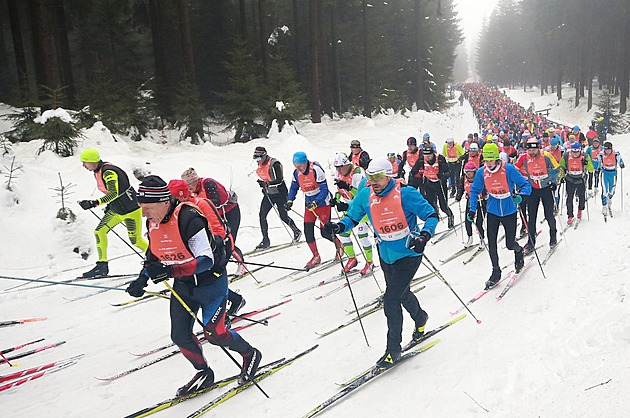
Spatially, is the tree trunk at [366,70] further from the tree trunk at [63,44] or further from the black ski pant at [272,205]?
the black ski pant at [272,205]

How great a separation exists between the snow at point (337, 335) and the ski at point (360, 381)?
0.07 m

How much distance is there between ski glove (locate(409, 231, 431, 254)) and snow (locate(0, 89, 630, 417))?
1.32 m

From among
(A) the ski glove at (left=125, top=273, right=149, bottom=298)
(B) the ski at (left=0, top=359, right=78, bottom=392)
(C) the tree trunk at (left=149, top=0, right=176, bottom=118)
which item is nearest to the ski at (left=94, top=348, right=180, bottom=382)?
(B) the ski at (left=0, top=359, right=78, bottom=392)

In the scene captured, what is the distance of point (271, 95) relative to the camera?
60.4 feet

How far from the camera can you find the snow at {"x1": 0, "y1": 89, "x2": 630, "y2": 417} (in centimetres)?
404

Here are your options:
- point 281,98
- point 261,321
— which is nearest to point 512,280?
point 261,321

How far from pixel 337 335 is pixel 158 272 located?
2770 mm

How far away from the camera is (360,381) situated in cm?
450

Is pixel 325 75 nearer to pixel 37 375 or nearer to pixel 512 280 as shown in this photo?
pixel 512 280

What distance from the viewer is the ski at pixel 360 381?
4.13m

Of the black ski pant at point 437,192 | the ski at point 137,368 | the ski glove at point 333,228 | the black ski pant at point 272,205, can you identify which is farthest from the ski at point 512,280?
the black ski pant at point 272,205

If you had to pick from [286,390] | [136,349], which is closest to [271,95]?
[136,349]

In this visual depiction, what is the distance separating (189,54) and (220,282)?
14.4 m

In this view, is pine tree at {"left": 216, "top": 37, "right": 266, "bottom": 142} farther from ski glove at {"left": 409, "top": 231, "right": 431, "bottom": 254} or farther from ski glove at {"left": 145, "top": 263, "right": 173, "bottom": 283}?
ski glove at {"left": 145, "top": 263, "right": 173, "bottom": 283}
